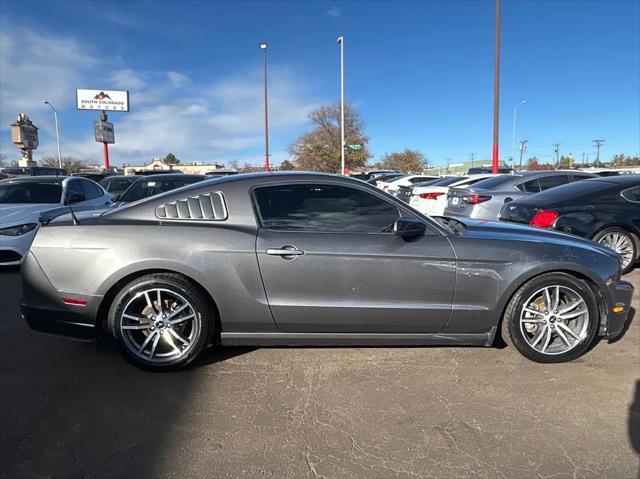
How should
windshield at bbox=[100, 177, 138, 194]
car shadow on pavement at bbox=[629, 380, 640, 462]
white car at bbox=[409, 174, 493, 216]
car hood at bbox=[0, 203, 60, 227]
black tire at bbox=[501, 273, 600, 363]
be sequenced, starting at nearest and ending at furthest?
car shadow on pavement at bbox=[629, 380, 640, 462] < black tire at bbox=[501, 273, 600, 363] < car hood at bbox=[0, 203, 60, 227] < white car at bbox=[409, 174, 493, 216] < windshield at bbox=[100, 177, 138, 194]

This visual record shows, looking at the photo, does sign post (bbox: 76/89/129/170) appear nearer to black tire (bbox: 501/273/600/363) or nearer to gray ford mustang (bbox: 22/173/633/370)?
gray ford mustang (bbox: 22/173/633/370)

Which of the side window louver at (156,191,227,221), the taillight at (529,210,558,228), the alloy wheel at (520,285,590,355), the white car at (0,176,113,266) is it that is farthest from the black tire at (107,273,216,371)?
the taillight at (529,210,558,228)

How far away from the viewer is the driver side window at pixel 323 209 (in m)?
3.30

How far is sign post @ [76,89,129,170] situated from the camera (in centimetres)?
4003

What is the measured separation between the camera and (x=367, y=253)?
3.17 metres

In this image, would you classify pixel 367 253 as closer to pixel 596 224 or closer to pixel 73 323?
pixel 73 323

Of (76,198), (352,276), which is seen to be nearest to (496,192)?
(352,276)

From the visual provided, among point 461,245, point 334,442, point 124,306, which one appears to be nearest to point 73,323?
point 124,306

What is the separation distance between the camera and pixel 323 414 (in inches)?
106

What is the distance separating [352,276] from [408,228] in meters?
0.54

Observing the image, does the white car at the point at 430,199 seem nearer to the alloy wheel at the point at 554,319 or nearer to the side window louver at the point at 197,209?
the alloy wheel at the point at 554,319

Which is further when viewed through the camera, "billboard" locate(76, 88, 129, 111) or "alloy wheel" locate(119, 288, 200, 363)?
"billboard" locate(76, 88, 129, 111)

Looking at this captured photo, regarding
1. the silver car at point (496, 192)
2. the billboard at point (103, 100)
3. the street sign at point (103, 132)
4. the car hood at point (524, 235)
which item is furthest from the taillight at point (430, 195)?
the billboard at point (103, 100)

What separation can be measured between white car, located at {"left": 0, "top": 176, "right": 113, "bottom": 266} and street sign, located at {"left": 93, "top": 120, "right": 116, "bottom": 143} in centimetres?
3533
